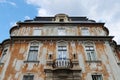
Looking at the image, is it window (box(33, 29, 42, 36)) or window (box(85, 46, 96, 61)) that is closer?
window (box(85, 46, 96, 61))

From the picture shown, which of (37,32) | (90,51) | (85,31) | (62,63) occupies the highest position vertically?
(85,31)

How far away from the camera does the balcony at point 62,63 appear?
15773 mm

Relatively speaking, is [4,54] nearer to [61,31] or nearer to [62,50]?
[62,50]

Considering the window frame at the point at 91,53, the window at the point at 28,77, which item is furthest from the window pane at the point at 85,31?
the window at the point at 28,77

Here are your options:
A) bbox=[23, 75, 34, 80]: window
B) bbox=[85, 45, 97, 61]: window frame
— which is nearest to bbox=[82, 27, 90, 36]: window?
bbox=[85, 45, 97, 61]: window frame

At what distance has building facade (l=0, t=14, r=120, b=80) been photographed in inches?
622

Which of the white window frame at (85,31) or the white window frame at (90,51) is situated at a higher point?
the white window frame at (85,31)

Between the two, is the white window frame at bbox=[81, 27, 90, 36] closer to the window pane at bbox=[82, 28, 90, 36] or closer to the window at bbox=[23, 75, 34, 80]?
the window pane at bbox=[82, 28, 90, 36]

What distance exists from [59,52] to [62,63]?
7.29ft

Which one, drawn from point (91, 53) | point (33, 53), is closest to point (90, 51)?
point (91, 53)

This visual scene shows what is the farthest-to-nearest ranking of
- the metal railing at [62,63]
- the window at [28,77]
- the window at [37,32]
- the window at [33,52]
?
the window at [37,32]
the window at [33,52]
the metal railing at [62,63]
the window at [28,77]

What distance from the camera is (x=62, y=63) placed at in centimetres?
1612

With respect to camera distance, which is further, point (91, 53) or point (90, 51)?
point (90, 51)

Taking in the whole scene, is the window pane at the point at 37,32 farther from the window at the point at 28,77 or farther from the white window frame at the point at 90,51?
the window at the point at 28,77
